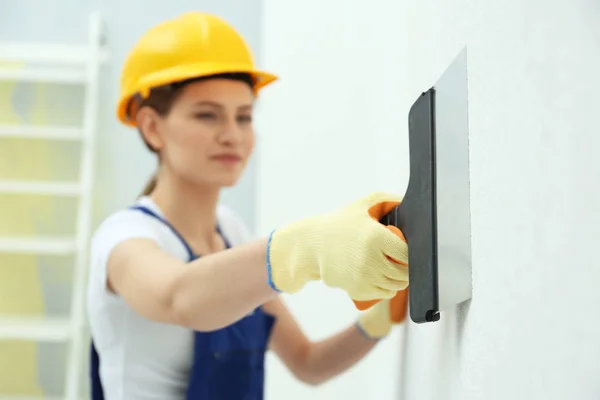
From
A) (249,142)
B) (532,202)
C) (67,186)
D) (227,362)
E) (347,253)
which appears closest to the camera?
(532,202)

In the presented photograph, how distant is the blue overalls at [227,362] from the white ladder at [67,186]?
907 millimetres

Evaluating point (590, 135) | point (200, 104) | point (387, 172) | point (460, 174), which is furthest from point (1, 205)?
point (590, 135)

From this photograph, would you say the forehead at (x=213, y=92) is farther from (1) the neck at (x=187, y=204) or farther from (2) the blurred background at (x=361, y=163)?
(2) the blurred background at (x=361, y=163)

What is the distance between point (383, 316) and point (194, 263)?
45cm

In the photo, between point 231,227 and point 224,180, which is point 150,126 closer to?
point 224,180

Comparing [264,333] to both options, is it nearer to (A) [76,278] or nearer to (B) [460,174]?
(B) [460,174]

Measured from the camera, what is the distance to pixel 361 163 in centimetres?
189

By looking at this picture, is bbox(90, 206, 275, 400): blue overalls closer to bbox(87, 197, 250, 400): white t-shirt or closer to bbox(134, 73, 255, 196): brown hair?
bbox(87, 197, 250, 400): white t-shirt

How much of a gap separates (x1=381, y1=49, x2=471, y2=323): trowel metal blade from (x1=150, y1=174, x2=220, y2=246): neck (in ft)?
2.65

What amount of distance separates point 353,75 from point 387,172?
599mm

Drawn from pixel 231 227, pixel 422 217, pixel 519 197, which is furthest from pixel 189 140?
pixel 519 197

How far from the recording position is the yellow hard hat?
135 centimetres

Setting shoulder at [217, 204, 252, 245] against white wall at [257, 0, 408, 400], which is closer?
shoulder at [217, 204, 252, 245]

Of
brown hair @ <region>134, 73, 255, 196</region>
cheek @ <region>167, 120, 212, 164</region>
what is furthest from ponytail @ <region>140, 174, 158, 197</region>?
cheek @ <region>167, 120, 212, 164</region>
